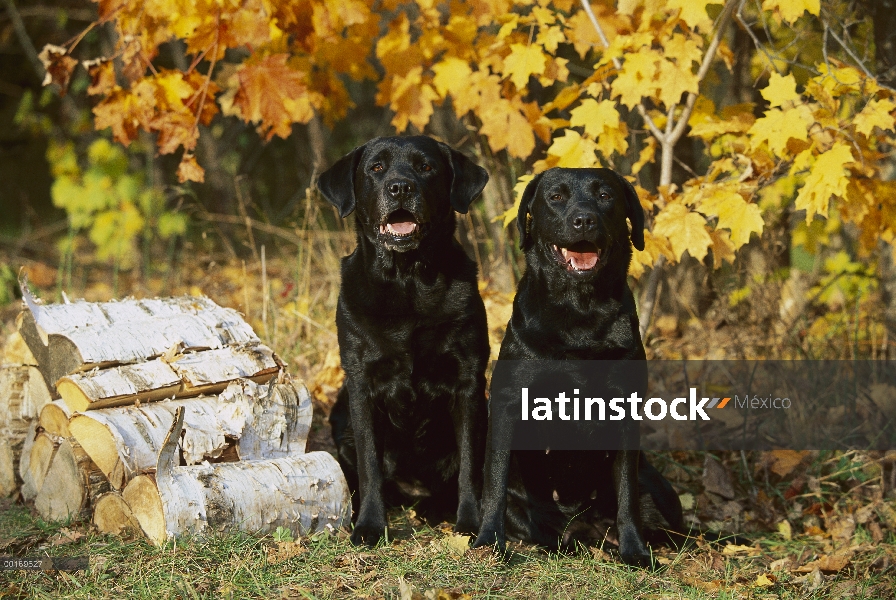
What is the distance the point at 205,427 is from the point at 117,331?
2.00ft

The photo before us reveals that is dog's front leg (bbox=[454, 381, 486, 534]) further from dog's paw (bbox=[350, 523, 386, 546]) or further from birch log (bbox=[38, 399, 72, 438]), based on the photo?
birch log (bbox=[38, 399, 72, 438])

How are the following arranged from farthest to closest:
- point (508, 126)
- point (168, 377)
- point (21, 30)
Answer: point (21, 30) < point (508, 126) < point (168, 377)

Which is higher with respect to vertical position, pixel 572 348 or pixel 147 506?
pixel 572 348

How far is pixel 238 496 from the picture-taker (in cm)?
342

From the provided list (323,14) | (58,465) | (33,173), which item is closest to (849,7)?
(323,14)

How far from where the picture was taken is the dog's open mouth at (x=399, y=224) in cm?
359

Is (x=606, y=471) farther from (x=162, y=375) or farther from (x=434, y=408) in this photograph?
(x=162, y=375)

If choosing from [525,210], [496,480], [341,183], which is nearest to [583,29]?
[525,210]

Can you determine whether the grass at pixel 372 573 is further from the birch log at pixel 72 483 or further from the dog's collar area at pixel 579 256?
the dog's collar area at pixel 579 256

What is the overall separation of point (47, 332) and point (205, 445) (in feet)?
2.79

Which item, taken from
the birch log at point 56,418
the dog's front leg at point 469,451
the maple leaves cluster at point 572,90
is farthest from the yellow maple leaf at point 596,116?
the birch log at point 56,418


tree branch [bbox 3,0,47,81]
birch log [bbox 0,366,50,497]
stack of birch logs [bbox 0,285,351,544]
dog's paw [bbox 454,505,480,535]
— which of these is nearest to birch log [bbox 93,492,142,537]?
stack of birch logs [bbox 0,285,351,544]

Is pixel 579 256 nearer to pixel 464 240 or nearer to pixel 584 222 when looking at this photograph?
pixel 584 222

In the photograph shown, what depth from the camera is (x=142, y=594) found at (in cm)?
289
